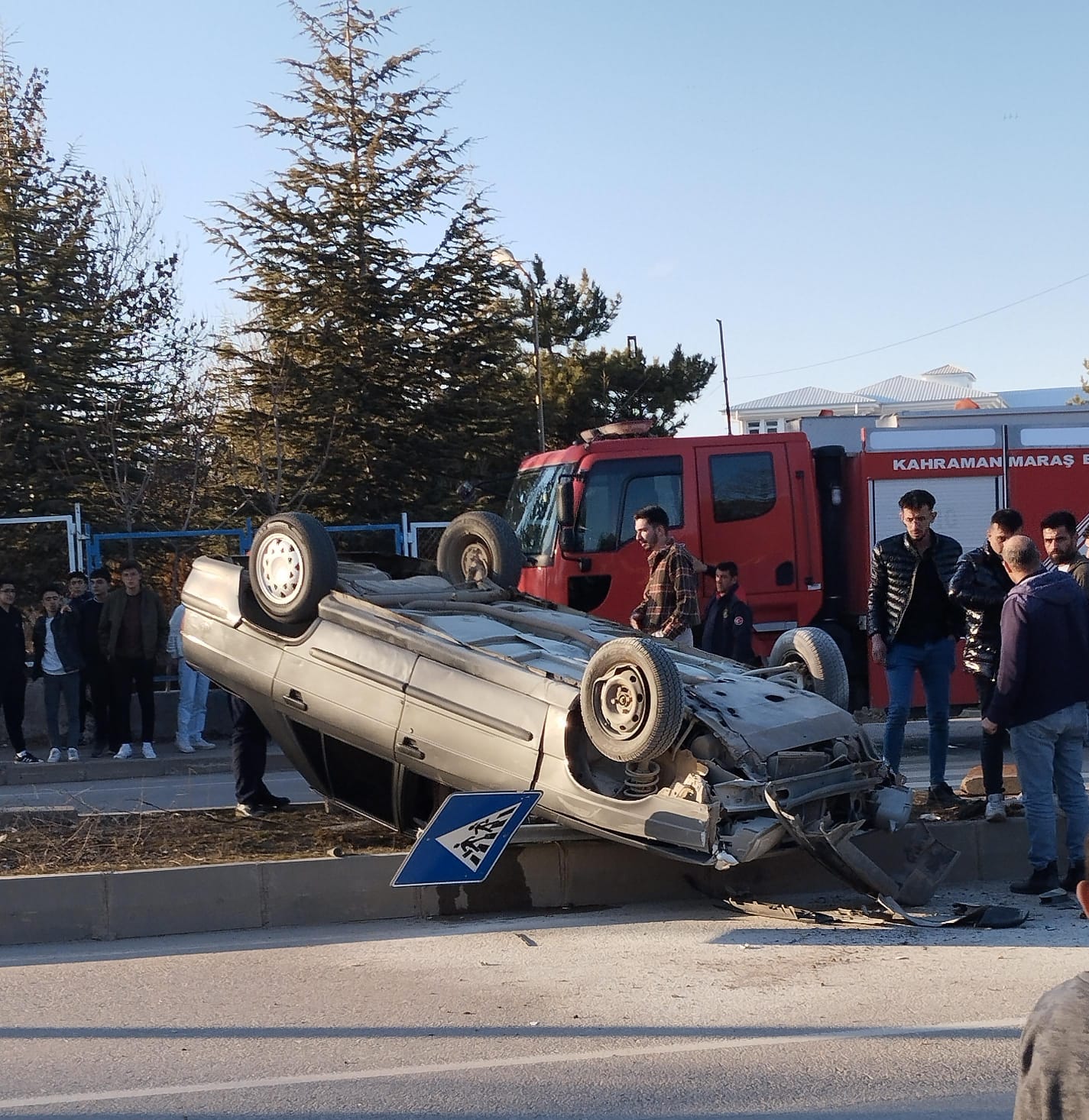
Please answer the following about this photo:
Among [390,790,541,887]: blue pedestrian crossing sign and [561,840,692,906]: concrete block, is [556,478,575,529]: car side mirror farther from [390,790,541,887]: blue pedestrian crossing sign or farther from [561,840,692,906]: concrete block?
[390,790,541,887]: blue pedestrian crossing sign

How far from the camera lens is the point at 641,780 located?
6199 millimetres

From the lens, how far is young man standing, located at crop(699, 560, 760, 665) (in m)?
10.5

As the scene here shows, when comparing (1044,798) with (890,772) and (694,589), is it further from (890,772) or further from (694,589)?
(694,589)

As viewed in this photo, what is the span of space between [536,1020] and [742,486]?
7.44m

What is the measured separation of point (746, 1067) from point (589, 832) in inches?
77.8

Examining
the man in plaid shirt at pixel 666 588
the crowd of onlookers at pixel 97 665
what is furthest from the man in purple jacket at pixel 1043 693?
the crowd of onlookers at pixel 97 665

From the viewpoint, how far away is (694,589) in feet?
29.8

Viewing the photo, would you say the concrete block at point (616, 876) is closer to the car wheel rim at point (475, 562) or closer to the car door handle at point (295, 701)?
the car door handle at point (295, 701)

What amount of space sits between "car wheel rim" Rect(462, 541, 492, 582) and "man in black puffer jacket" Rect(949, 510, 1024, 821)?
2.73m

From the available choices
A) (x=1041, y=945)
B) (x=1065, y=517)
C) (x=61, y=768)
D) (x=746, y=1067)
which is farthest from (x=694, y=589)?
(x=61, y=768)

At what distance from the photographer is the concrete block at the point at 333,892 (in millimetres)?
6605

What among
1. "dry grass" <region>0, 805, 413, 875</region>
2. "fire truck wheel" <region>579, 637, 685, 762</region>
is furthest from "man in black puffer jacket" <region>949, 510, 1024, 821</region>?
"dry grass" <region>0, 805, 413, 875</region>

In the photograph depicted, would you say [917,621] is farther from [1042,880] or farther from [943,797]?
[1042,880]

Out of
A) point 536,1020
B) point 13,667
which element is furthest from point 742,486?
point 536,1020
